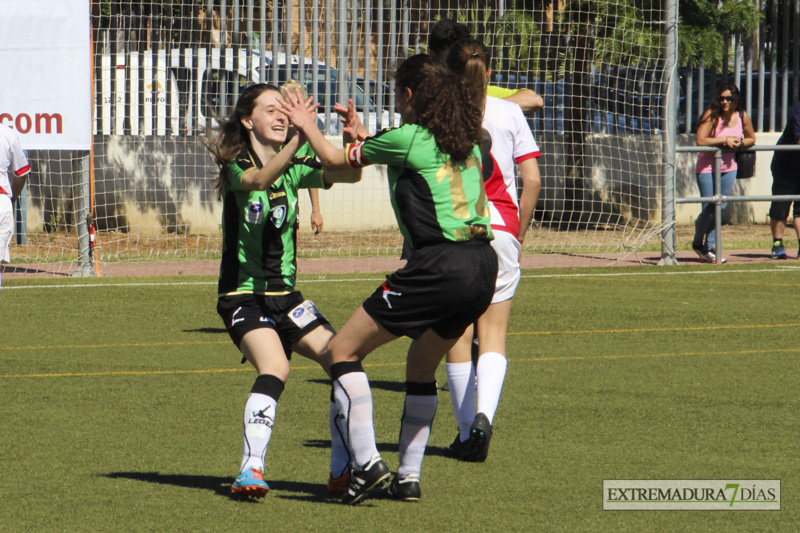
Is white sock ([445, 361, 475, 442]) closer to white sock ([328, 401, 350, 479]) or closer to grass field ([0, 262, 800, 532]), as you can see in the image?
grass field ([0, 262, 800, 532])

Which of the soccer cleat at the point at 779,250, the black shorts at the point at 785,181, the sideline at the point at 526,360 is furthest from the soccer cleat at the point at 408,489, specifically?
the black shorts at the point at 785,181

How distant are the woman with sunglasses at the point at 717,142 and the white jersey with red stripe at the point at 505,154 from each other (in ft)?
28.7

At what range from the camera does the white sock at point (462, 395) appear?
552 centimetres

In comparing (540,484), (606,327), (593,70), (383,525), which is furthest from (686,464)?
(593,70)

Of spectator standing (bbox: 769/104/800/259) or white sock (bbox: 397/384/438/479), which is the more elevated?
spectator standing (bbox: 769/104/800/259)

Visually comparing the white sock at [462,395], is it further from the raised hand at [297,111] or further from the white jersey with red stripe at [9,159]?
the white jersey with red stripe at [9,159]

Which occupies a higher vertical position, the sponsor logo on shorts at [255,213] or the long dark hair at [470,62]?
the long dark hair at [470,62]

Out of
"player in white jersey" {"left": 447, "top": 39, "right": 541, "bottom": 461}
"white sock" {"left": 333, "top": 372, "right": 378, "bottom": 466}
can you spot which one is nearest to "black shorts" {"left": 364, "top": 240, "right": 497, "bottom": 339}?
"white sock" {"left": 333, "top": 372, "right": 378, "bottom": 466}

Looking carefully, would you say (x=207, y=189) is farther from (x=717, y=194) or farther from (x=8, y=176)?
(x=8, y=176)

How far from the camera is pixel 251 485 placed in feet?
14.8

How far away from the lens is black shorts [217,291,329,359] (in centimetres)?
484

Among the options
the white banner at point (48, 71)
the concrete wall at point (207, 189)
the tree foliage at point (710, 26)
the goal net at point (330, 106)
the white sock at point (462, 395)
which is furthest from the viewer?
the tree foliage at point (710, 26)

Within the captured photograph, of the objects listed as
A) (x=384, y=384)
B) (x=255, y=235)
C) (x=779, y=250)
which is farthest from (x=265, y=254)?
(x=779, y=250)

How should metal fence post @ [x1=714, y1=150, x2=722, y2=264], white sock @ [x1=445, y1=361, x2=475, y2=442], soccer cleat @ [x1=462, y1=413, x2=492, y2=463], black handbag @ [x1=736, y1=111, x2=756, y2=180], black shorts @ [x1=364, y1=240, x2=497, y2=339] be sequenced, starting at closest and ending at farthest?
black shorts @ [x1=364, y1=240, x2=497, y2=339]
soccer cleat @ [x1=462, y1=413, x2=492, y2=463]
white sock @ [x1=445, y1=361, x2=475, y2=442]
metal fence post @ [x1=714, y1=150, x2=722, y2=264]
black handbag @ [x1=736, y1=111, x2=756, y2=180]
